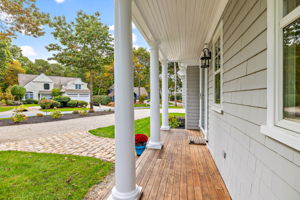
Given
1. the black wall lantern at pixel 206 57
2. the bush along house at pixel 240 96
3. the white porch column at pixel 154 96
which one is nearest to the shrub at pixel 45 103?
the white porch column at pixel 154 96

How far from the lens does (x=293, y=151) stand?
33.6 inches

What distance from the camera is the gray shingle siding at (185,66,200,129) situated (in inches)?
239

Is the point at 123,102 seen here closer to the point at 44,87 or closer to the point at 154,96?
the point at 154,96

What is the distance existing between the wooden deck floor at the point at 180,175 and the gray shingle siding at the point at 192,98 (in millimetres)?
2410

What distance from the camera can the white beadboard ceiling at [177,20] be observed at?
7.70 feet

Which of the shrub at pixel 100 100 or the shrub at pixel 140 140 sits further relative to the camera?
the shrub at pixel 100 100

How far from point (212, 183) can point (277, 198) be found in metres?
1.41

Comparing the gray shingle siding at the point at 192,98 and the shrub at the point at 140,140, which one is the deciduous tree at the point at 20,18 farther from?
the gray shingle siding at the point at 192,98

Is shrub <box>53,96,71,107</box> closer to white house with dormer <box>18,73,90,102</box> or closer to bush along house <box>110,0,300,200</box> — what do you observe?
white house with dormer <box>18,73,90,102</box>

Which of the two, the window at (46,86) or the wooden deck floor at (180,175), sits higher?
the window at (46,86)

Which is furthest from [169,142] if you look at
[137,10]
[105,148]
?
[137,10]

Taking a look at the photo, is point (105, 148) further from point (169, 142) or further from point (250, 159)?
point (250, 159)

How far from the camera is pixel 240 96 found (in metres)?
1.71

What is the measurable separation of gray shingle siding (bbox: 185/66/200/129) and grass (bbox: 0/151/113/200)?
368 centimetres
